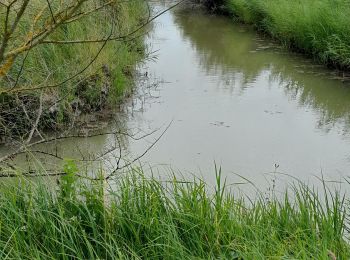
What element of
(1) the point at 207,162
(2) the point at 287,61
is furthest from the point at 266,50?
(1) the point at 207,162

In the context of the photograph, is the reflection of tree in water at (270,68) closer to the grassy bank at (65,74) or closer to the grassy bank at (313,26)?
the grassy bank at (313,26)

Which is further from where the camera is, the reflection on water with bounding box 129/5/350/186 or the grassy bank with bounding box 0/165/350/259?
the reflection on water with bounding box 129/5/350/186

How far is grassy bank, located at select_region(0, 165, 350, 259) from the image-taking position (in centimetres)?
198

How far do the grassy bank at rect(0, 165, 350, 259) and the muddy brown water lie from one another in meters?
0.91

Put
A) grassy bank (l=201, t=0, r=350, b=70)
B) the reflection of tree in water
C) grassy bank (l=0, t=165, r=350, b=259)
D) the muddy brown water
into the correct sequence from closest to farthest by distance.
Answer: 1. grassy bank (l=0, t=165, r=350, b=259)
2. the muddy brown water
3. the reflection of tree in water
4. grassy bank (l=201, t=0, r=350, b=70)

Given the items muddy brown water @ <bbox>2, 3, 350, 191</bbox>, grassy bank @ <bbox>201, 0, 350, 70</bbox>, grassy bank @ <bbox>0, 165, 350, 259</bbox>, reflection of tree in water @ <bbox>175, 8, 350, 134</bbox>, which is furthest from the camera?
grassy bank @ <bbox>201, 0, 350, 70</bbox>

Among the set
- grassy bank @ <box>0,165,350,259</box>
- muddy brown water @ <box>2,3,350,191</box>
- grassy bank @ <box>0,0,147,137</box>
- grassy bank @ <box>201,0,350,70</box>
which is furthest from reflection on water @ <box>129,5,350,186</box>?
grassy bank @ <box>0,165,350,259</box>

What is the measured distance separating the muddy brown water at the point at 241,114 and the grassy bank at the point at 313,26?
0.22m

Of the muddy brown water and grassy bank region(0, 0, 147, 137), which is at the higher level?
grassy bank region(0, 0, 147, 137)

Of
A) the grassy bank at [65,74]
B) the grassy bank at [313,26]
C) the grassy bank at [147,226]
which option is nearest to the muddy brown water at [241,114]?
the grassy bank at [313,26]

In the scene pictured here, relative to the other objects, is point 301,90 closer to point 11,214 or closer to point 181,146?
point 181,146

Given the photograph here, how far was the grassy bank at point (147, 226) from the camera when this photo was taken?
1981 millimetres

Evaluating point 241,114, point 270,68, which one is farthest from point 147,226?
point 270,68

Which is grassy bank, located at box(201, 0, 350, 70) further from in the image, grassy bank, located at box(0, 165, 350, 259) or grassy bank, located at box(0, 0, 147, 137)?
grassy bank, located at box(0, 165, 350, 259)
